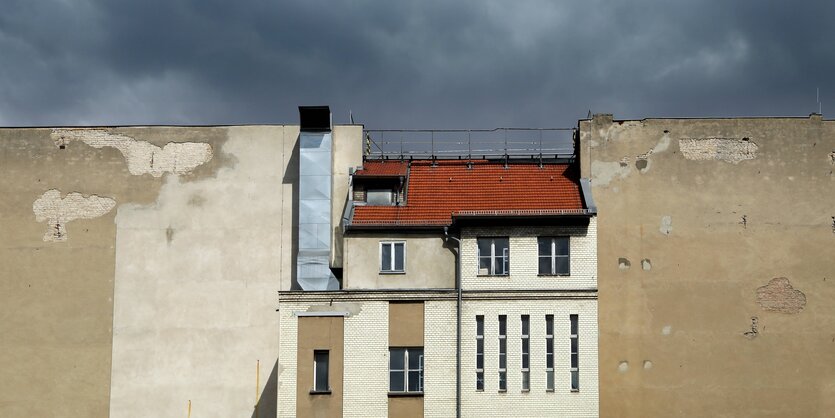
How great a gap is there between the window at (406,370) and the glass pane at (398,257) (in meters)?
3.08

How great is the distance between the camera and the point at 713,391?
40.3m

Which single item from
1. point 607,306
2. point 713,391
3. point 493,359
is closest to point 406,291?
point 493,359

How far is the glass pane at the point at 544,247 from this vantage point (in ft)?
129

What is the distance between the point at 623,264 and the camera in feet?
135

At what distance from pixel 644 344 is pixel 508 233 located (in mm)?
6477

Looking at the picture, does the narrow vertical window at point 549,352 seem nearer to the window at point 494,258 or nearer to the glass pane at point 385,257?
the window at point 494,258

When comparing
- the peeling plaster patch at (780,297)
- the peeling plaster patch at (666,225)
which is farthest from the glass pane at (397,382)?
the peeling plaster patch at (780,297)

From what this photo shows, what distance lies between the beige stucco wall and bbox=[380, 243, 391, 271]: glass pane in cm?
14

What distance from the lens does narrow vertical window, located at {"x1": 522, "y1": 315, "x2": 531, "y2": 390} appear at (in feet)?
125

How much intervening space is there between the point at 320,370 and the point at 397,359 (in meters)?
2.58

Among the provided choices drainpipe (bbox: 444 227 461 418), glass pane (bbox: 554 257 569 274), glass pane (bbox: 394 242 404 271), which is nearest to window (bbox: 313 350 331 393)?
glass pane (bbox: 394 242 404 271)

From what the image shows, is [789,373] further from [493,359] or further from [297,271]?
[297,271]

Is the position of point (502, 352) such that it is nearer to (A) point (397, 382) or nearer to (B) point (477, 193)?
(A) point (397, 382)

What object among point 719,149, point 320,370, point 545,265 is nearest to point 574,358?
point 545,265
